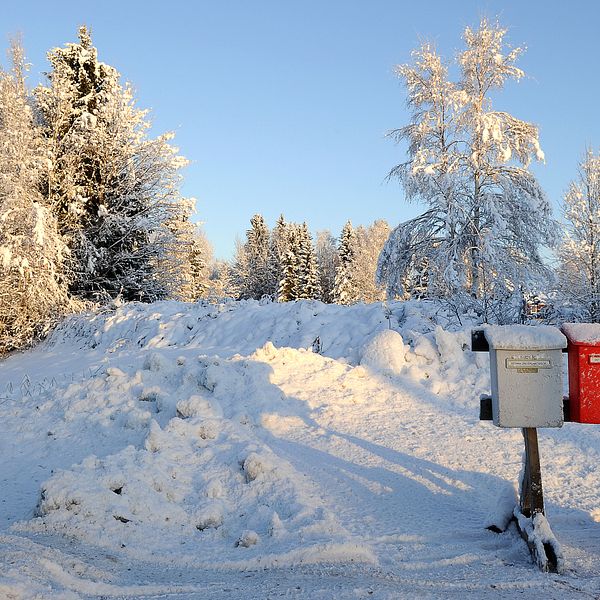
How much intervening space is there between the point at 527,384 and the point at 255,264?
4709cm

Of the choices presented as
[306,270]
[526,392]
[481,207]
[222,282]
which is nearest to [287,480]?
[526,392]

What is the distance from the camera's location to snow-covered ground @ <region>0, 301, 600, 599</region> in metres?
3.36

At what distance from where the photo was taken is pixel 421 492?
503 centimetres

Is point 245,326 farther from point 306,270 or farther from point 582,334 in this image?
point 306,270

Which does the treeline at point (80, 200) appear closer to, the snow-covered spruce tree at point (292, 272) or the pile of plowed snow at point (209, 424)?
the pile of plowed snow at point (209, 424)

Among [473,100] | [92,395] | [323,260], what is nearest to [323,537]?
[92,395]

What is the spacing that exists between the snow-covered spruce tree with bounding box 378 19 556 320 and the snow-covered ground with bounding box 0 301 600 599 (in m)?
5.32

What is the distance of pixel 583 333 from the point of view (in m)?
3.92

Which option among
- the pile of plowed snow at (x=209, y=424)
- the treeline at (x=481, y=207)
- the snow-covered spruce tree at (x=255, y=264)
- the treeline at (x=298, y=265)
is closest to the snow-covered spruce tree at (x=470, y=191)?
the treeline at (x=481, y=207)

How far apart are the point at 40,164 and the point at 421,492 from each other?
15.8 metres

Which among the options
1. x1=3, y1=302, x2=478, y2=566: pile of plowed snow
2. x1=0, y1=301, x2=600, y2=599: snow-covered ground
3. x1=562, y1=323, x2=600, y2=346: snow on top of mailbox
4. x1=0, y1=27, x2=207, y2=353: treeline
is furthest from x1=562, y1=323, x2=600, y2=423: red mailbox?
x1=0, y1=27, x2=207, y2=353: treeline

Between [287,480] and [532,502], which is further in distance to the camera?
[287,480]

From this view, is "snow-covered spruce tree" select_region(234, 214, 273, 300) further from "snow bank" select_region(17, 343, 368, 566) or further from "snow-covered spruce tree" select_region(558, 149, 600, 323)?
"snow bank" select_region(17, 343, 368, 566)

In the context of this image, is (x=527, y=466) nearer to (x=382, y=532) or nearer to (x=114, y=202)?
(x=382, y=532)
